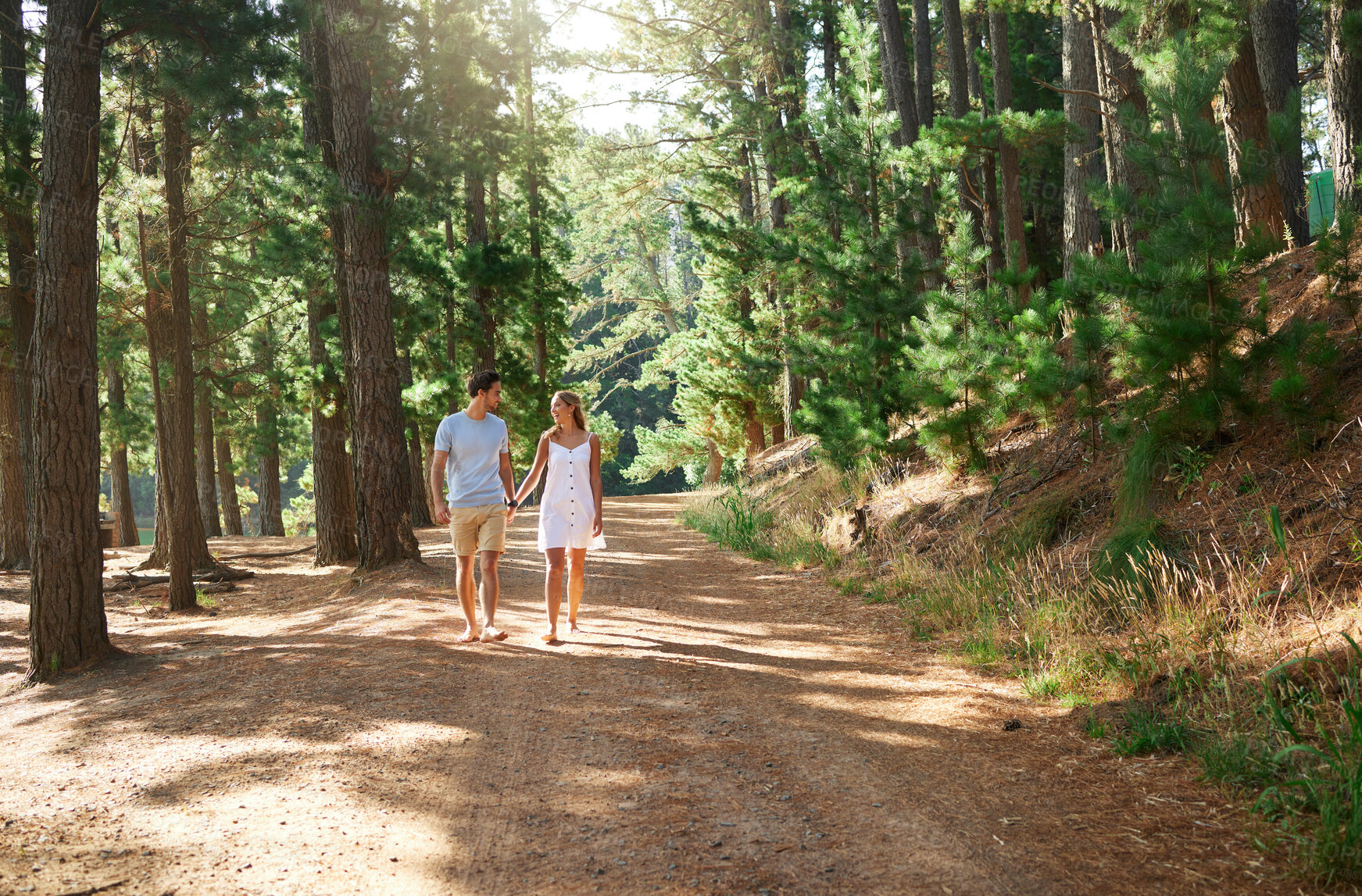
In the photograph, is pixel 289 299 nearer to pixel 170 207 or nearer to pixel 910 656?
pixel 170 207

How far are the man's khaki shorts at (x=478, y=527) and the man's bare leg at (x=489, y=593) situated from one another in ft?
0.23

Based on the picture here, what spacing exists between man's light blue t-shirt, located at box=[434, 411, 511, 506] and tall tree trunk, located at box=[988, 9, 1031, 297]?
890cm

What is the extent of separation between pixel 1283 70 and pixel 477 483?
10.3m

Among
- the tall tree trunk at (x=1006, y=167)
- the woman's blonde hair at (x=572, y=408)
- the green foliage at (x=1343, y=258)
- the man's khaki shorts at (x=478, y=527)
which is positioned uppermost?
the tall tree trunk at (x=1006, y=167)

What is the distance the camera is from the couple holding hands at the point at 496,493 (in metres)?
6.30

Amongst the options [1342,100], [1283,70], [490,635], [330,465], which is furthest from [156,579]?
[1283,70]

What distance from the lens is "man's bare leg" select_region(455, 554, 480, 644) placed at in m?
6.45

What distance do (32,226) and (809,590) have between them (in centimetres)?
1132

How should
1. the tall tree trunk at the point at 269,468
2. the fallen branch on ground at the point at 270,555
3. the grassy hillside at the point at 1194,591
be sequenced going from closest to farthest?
the grassy hillside at the point at 1194,591 < the fallen branch on ground at the point at 270,555 < the tall tree trunk at the point at 269,468

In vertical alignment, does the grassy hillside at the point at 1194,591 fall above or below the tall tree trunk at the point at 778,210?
below

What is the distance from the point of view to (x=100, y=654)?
683 cm

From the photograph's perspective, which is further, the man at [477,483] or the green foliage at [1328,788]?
the man at [477,483]

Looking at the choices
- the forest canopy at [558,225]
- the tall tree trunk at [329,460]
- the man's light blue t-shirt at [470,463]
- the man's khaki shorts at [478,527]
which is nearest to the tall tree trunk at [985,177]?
the forest canopy at [558,225]

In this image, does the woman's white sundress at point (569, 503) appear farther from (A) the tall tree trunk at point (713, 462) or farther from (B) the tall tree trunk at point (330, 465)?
(A) the tall tree trunk at point (713, 462)
